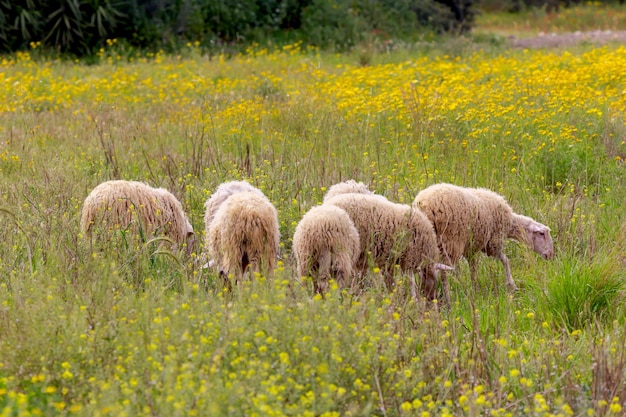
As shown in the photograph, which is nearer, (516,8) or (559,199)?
(559,199)

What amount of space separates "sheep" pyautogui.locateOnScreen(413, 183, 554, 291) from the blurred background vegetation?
37.7 ft

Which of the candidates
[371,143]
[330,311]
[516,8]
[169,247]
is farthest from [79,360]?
[516,8]

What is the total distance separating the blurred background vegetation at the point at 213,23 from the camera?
1633 cm

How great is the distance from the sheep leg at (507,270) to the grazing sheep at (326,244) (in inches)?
50.4

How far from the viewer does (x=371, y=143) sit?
8.59 m

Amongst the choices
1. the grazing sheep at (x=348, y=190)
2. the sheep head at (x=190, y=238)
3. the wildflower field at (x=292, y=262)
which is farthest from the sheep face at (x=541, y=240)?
the sheep head at (x=190, y=238)

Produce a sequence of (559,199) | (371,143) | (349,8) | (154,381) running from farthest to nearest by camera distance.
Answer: (349,8)
(371,143)
(559,199)
(154,381)

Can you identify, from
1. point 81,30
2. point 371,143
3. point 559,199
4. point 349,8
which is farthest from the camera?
point 349,8

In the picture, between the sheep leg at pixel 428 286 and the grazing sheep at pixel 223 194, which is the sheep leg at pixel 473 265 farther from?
the grazing sheep at pixel 223 194

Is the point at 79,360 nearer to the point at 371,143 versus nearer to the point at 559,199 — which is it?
the point at 559,199

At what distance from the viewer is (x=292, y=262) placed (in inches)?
222

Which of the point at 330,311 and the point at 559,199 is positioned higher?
the point at 330,311

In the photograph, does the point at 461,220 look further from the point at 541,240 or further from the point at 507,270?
the point at 541,240

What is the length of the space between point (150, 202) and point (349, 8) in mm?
14855
